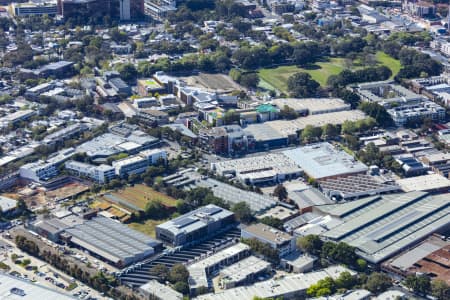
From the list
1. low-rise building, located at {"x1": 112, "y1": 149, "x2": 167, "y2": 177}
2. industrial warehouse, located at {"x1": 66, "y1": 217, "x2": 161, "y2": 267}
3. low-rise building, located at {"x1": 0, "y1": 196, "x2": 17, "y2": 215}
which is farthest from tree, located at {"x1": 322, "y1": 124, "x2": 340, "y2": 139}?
low-rise building, located at {"x1": 0, "y1": 196, "x2": 17, "y2": 215}

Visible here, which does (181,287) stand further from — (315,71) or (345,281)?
(315,71)

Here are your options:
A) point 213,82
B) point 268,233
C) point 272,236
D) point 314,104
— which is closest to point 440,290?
point 272,236

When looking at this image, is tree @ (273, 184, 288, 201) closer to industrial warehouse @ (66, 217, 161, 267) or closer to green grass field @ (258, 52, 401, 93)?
industrial warehouse @ (66, 217, 161, 267)

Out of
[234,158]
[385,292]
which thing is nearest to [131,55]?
[234,158]

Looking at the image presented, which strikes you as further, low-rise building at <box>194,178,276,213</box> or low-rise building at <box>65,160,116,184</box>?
low-rise building at <box>65,160,116,184</box>

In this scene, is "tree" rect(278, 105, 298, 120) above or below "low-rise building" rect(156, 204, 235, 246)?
above
